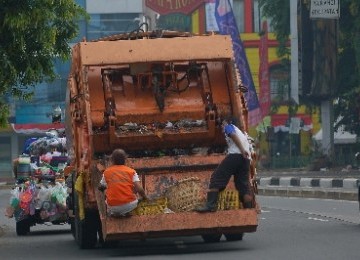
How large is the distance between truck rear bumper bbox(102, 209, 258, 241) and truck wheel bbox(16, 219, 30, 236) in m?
7.17

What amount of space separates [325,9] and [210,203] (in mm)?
41029

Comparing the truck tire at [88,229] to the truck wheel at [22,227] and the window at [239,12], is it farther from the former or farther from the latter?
the window at [239,12]

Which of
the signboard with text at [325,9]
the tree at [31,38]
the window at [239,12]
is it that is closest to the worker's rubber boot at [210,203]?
the tree at [31,38]

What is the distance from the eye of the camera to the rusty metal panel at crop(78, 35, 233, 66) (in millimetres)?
19969

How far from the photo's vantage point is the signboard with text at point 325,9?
58.3 m

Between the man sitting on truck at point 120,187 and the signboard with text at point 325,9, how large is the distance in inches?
1588

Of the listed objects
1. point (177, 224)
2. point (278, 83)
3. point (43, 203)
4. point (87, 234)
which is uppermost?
point (278, 83)

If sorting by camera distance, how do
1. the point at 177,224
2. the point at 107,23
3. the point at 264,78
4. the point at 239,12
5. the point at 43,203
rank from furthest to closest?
the point at 239,12, the point at 107,23, the point at 264,78, the point at 43,203, the point at 177,224

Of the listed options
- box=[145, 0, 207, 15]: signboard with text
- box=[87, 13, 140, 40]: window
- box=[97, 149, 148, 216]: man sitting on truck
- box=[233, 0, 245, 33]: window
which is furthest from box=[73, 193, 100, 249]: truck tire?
box=[233, 0, 245, 33]: window

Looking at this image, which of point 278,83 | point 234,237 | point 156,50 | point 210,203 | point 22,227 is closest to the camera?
point 210,203

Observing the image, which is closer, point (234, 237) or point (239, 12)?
point (234, 237)

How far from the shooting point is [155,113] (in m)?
19.9

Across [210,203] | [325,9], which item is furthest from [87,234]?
[325,9]

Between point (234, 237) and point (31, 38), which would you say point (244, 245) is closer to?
point (234, 237)
